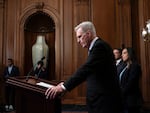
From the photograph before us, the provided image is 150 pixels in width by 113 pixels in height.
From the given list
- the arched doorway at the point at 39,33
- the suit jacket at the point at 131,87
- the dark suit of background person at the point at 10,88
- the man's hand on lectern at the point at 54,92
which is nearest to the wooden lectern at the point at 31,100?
the man's hand on lectern at the point at 54,92

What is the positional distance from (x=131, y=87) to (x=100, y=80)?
1.42 m

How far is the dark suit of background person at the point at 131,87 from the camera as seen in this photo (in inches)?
125

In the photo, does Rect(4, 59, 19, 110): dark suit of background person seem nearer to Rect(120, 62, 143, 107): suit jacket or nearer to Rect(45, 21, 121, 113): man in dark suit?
Rect(120, 62, 143, 107): suit jacket

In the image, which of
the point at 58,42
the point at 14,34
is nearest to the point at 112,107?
the point at 58,42

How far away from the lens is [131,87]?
3.22m

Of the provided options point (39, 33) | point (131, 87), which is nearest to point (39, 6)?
point (39, 33)

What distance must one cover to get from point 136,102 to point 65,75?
4.67m

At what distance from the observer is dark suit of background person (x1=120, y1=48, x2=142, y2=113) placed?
317 centimetres

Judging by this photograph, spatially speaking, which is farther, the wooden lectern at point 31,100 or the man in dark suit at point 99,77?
the wooden lectern at point 31,100

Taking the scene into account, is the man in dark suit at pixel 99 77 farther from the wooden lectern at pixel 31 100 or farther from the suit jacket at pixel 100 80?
the wooden lectern at pixel 31 100

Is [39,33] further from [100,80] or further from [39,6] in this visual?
[100,80]

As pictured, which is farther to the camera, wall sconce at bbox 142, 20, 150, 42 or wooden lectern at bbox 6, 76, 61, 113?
wall sconce at bbox 142, 20, 150, 42

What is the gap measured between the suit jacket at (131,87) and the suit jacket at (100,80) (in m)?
1.28

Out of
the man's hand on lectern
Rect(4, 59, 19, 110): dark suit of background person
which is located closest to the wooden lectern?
the man's hand on lectern
